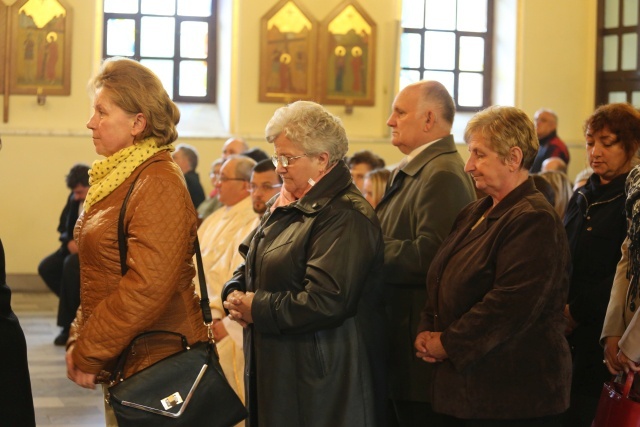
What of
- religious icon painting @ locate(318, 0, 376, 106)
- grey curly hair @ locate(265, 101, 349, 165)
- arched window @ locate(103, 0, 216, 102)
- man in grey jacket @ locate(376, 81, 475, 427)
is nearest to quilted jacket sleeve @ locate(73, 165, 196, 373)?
grey curly hair @ locate(265, 101, 349, 165)

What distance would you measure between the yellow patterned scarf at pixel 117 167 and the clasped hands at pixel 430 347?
1144 millimetres

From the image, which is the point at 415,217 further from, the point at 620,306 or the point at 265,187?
the point at 265,187

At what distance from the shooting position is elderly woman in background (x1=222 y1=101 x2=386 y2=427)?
11.6 ft

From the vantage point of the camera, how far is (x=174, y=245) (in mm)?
3293

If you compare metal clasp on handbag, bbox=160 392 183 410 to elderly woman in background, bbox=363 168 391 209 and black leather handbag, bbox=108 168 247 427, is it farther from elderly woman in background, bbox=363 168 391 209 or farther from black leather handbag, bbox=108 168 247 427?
elderly woman in background, bbox=363 168 391 209

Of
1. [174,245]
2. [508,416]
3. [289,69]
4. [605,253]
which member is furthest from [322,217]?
[289,69]

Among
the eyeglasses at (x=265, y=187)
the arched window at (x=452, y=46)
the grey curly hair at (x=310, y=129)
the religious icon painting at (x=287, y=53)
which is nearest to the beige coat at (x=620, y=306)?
the grey curly hair at (x=310, y=129)

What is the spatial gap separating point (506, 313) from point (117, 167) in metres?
1.39

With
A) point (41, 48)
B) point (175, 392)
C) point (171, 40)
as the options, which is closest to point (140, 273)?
point (175, 392)

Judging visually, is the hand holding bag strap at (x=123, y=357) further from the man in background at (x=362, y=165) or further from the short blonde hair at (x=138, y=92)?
the man in background at (x=362, y=165)

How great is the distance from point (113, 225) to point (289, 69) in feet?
34.2

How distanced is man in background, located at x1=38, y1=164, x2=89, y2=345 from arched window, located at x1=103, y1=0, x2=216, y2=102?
406cm

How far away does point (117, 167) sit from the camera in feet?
11.1

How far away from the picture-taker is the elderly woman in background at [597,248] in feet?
13.8
